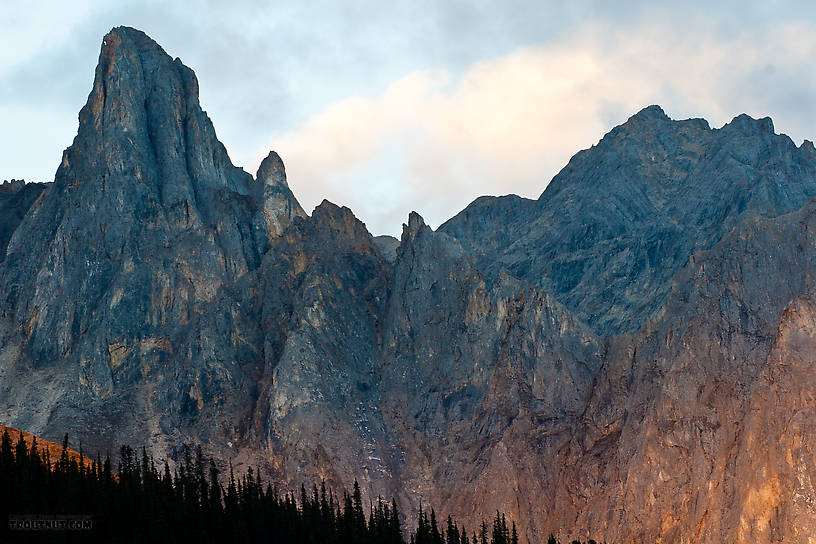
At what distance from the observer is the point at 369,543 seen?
165 meters

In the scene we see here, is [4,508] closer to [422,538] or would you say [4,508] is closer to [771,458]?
[422,538]

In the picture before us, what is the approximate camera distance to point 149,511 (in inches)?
5556

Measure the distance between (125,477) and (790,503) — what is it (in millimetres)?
94992

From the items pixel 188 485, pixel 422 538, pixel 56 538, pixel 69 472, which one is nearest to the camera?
pixel 56 538

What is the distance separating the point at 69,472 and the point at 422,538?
5137 centimetres

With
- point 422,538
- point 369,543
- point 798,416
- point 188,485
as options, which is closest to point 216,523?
point 188,485

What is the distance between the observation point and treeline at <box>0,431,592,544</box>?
13088 cm

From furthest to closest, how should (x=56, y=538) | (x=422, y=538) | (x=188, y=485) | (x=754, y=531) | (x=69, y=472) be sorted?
(x=754, y=531) < (x=422, y=538) < (x=188, y=485) < (x=69, y=472) < (x=56, y=538)

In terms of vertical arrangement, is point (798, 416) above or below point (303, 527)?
above

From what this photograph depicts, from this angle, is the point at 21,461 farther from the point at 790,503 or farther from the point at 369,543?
the point at 790,503

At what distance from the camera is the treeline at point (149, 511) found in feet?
429

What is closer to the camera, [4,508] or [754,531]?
[4,508]

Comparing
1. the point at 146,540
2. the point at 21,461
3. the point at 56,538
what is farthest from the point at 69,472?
the point at 56,538

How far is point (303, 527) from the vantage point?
165250 millimetres
